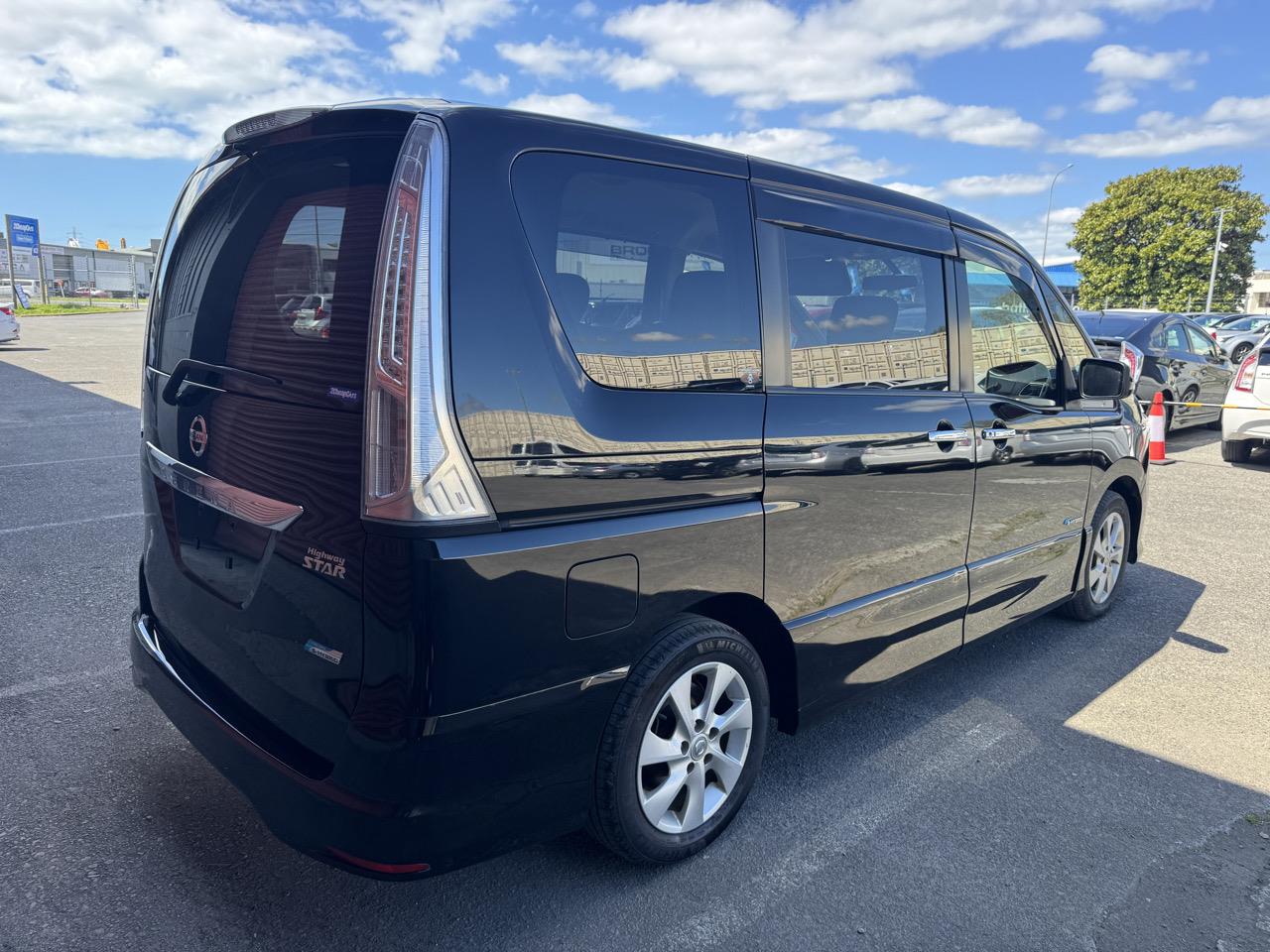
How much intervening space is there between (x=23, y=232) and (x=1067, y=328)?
50.2 metres

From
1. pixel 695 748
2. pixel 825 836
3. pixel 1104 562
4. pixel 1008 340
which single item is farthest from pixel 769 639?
pixel 1104 562

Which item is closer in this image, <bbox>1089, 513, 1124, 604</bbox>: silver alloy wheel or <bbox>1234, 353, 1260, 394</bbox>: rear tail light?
<bbox>1089, 513, 1124, 604</bbox>: silver alloy wheel

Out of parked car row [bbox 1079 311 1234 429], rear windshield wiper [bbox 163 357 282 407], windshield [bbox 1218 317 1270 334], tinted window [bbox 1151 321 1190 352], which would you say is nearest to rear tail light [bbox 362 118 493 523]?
rear windshield wiper [bbox 163 357 282 407]

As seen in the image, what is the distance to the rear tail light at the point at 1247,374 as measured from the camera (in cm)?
946

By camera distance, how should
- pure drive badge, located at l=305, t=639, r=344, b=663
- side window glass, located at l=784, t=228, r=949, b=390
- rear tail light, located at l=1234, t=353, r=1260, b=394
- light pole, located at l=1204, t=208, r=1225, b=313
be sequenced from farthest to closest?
1. light pole, located at l=1204, t=208, r=1225, b=313
2. rear tail light, located at l=1234, t=353, r=1260, b=394
3. side window glass, located at l=784, t=228, r=949, b=390
4. pure drive badge, located at l=305, t=639, r=344, b=663

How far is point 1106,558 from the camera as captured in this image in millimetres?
4836

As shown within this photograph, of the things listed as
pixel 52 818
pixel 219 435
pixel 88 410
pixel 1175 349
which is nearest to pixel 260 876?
pixel 52 818

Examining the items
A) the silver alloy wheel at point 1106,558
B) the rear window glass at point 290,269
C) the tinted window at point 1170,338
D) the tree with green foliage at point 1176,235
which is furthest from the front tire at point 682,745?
the tree with green foliage at point 1176,235

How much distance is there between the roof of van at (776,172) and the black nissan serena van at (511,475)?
0.05 feet

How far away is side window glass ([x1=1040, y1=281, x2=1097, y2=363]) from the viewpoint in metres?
4.23

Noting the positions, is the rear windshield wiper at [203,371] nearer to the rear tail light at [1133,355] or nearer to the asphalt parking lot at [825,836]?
the asphalt parking lot at [825,836]

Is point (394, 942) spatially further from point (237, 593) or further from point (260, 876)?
point (237, 593)

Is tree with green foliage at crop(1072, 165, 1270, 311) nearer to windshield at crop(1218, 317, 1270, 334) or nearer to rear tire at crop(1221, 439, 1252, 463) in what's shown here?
windshield at crop(1218, 317, 1270, 334)

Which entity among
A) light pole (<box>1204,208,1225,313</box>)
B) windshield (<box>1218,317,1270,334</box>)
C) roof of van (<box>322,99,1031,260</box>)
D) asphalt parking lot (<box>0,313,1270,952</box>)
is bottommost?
asphalt parking lot (<box>0,313,1270,952</box>)
